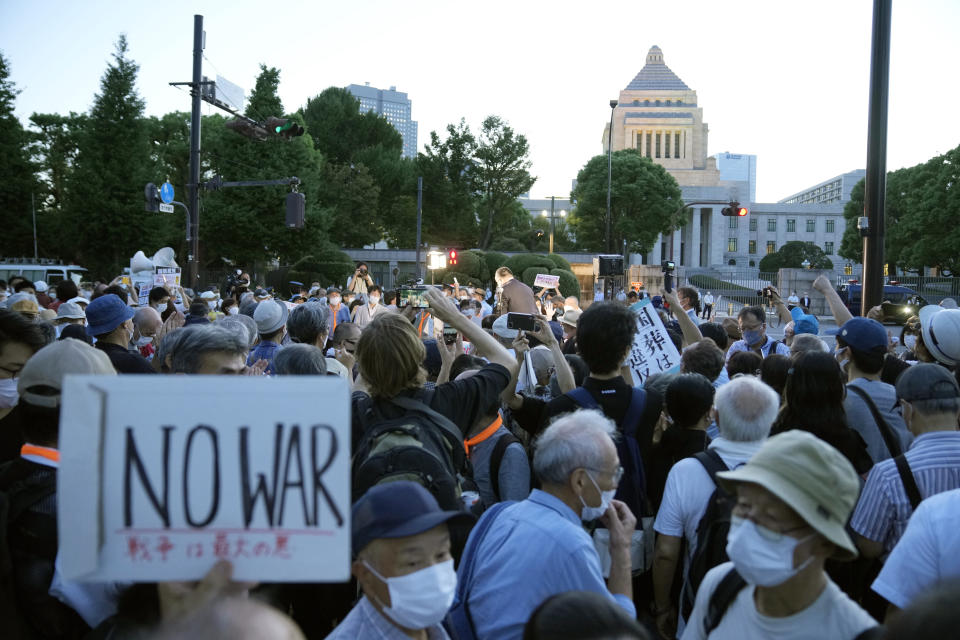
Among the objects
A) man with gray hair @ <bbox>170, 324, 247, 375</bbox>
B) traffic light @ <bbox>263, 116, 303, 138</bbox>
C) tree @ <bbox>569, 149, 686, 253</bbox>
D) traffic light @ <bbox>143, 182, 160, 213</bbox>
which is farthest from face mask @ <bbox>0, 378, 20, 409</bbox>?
tree @ <bbox>569, 149, 686, 253</bbox>

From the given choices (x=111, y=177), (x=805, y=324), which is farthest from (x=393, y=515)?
(x=111, y=177)

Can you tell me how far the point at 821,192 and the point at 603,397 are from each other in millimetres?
181406

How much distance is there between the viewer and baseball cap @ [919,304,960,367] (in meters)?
4.75

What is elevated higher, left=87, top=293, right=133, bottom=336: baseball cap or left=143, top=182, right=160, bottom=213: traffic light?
left=143, top=182, right=160, bottom=213: traffic light

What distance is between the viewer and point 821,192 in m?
166

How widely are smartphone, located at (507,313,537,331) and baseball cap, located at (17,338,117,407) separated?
2.60 metres

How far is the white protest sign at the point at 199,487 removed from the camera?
1.56 m

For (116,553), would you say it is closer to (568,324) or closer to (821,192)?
(568,324)

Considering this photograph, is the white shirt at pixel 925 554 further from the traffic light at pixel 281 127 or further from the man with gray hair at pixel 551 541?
the traffic light at pixel 281 127

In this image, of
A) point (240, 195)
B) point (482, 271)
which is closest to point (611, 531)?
point (482, 271)

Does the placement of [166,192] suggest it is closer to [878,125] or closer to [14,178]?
[878,125]

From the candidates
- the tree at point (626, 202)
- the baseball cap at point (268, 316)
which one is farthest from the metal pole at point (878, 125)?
the tree at point (626, 202)

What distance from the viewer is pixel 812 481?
2053mm

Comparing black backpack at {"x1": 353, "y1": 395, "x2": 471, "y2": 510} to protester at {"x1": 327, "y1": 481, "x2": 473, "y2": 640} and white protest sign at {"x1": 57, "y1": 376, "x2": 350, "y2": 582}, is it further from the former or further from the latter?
white protest sign at {"x1": 57, "y1": 376, "x2": 350, "y2": 582}
